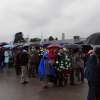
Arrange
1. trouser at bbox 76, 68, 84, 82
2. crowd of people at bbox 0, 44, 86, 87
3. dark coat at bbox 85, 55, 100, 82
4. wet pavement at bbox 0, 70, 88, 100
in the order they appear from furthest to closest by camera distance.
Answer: trouser at bbox 76, 68, 84, 82, crowd of people at bbox 0, 44, 86, 87, wet pavement at bbox 0, 70, 88, 100, dark coat at bbox 85, 55, 100, 82

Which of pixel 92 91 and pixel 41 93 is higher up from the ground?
pixel 92 91

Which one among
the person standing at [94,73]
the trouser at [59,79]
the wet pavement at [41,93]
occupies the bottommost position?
the wet pavement at [41,93]

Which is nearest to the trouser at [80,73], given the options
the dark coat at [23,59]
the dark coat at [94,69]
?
the dark coat at [23,59]

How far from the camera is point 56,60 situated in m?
16.6

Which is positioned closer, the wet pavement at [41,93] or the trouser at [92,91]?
the trouser at [92,91]

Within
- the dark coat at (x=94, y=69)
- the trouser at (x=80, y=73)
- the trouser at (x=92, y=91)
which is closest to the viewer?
the dark coat at (x=94, y=69)

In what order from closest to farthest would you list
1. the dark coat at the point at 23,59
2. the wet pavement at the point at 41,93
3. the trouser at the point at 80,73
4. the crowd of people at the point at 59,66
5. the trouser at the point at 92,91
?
the trouser at the point at 92,91, the wet pavement at the point at 41,93, the crowd of people at the point at 59,66, the trouser at the point at 80,73, the dark coat at the point at 23,59

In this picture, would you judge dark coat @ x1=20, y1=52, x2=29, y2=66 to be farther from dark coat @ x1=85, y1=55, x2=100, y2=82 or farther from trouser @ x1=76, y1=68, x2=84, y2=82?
dark coat @ x1=85, y1=55, x2=100, y2=82

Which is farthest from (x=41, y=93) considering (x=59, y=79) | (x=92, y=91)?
(x=92, y=91)

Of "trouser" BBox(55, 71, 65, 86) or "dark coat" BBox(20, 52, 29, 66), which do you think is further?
"dark coat" BBox(20, 52, 29, 66)

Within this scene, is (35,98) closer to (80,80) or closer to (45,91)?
(45,91)

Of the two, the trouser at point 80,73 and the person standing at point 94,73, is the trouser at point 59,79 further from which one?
the person standing at point 94,73

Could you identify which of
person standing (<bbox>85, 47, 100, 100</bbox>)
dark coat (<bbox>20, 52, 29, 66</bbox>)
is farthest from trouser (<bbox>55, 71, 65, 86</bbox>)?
person standing (<bbox>85, 47, 100, 100</bbox>)

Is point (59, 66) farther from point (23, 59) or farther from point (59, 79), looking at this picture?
point (23, 59)
